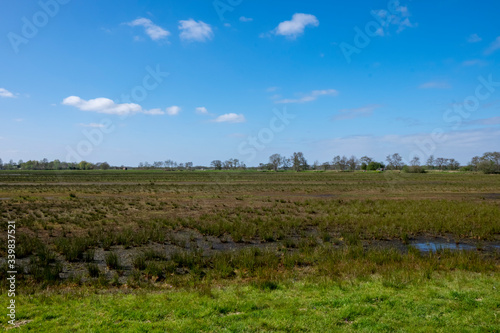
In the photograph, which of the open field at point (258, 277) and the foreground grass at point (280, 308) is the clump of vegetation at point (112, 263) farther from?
the foreground grass at point (280, 308)

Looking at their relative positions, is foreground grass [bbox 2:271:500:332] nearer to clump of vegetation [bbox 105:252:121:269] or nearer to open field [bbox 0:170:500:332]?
open field [bbox 0:170:500:332]

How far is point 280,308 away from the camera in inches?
253

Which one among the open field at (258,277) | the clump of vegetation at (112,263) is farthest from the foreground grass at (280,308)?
the clump of vegetation at (112,263)

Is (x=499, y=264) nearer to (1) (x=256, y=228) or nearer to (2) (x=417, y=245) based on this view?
(2) (x=417, y=245)

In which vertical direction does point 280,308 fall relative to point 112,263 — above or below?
above

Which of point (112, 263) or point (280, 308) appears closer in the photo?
point (280, 308)

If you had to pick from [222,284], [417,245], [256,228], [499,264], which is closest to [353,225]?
[417,245]

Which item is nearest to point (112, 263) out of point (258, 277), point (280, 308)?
point (258, 277)

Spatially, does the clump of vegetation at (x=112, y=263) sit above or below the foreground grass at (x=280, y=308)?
below

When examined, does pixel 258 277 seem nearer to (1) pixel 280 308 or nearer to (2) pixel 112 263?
(1) pixel 280 308

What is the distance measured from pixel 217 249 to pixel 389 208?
60.3ft

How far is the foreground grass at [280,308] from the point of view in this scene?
5.61m

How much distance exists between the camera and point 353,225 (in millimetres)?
19031

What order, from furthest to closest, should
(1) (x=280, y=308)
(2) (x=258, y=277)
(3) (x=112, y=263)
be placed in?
(3) (x=112, y=263), (2) (x=258, y=277), (1) (x=280, y=308)
